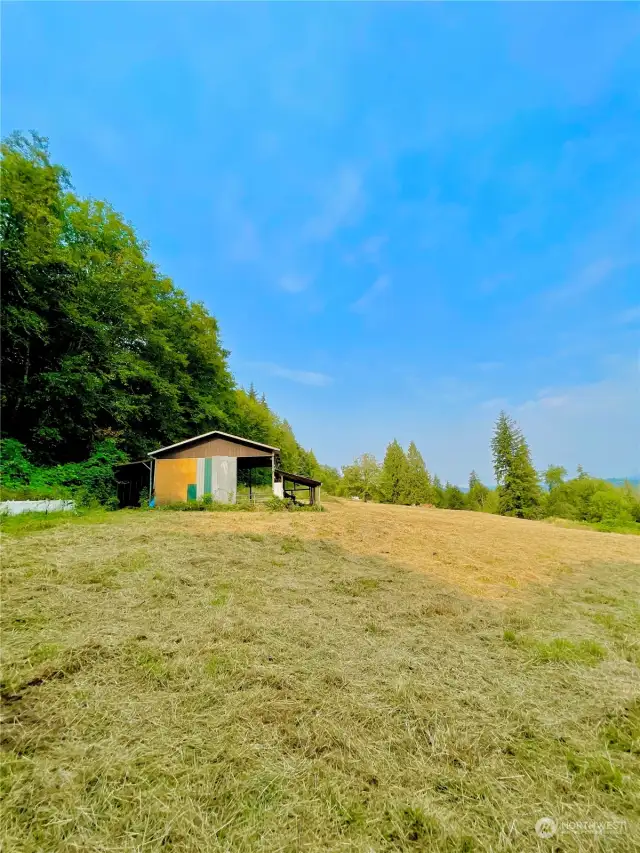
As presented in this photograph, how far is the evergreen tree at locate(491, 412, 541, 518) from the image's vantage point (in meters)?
38.5

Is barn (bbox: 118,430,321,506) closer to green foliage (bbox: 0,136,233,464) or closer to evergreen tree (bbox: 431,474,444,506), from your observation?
green foliage (bbox: 0,136,233,464)

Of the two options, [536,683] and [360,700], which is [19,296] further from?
[536,683]

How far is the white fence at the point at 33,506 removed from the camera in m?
8.37

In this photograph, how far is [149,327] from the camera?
1872cm

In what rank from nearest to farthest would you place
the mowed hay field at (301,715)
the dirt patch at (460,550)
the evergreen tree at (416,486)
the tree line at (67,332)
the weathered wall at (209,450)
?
the mowed hay field at (301,715) < the dirt patch at (460,550) < the tree line at (67,332) < the weathered wall at (209,450) < the evergreen tree at (416,486)

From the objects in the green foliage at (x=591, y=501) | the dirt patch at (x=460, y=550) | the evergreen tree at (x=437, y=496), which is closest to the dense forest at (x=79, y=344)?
the dirt patch at (x=460, y=550)

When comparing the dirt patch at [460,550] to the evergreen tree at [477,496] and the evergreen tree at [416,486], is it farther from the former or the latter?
the evergreen tree at [477,496]

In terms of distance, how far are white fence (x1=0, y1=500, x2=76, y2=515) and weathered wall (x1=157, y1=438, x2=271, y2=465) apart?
6.91 m

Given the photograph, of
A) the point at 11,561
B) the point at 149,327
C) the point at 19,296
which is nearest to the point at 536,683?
the point at 11,561

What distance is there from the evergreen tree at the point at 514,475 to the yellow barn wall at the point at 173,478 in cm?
3790

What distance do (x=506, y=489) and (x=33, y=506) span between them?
146ft

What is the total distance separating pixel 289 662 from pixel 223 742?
3.71 feet

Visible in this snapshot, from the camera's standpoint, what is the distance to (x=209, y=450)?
17453 mm

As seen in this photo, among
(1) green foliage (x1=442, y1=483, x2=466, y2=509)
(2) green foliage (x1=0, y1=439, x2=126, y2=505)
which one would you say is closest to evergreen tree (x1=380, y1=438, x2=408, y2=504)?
(1) green foliage (x1=442, y1=483, x2=466, y2=509)
